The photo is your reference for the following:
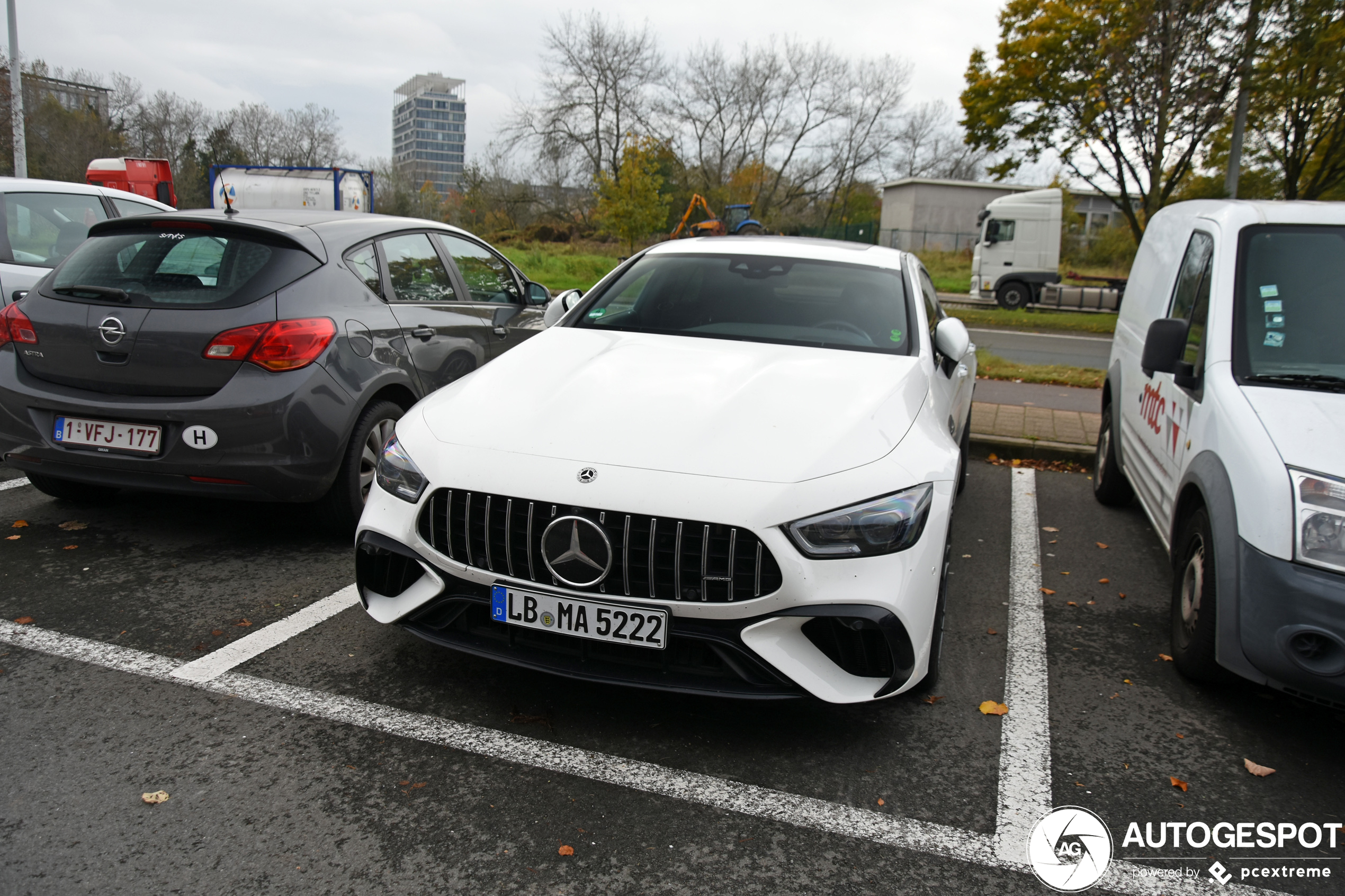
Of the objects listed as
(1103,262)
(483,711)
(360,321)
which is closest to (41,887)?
(483,711)

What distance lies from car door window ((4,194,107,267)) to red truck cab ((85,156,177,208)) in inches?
671

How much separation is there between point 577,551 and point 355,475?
2.18m

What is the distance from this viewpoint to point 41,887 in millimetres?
2150

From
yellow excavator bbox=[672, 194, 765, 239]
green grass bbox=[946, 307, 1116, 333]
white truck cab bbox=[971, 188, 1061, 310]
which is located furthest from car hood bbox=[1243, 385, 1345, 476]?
white truck cab bbox=[971, 188, 1061, 310]

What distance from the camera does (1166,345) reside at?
4.01 m

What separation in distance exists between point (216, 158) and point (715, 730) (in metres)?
59.7

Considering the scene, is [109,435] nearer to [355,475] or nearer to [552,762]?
[355,475]

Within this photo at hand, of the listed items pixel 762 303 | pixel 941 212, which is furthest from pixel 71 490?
pixel 941 212

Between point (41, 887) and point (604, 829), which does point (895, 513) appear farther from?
point (41, 887)

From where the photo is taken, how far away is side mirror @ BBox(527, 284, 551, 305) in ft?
20.4

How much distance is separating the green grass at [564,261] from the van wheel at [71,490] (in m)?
19.8

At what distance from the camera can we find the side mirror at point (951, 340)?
407cm

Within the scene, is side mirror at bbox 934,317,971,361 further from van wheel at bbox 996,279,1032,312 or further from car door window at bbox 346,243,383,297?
van wheel at bbox 996,279,1032,312

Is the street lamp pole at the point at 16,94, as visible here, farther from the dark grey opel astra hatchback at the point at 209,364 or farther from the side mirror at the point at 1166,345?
the side mirror at the point at 1166,345
